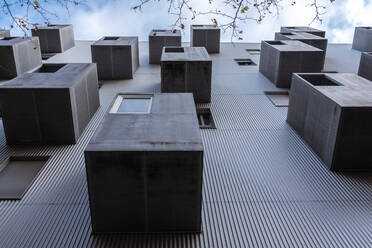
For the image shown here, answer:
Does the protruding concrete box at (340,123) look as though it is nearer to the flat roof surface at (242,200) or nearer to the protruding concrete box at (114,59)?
the flat roof surface at (242,200)

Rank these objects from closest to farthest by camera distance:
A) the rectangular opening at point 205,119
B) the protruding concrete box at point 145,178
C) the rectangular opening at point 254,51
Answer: the protruding concrete box at point 145,178 < the rectangular opening at point 205,119 < the rectangular opening at point 254,51

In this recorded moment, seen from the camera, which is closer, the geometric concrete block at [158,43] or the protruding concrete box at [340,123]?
the protruding concrete box at [340,123]

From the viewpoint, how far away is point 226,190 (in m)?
7.96

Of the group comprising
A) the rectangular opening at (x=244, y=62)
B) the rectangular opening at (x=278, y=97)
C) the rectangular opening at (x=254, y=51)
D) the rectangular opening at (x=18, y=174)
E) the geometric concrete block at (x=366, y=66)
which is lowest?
the rectangular opening at (x=18, y=174)

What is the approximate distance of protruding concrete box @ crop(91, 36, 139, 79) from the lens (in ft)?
55.9

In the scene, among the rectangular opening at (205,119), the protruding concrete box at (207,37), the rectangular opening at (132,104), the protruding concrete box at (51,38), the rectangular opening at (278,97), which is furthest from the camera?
the protruding concrete box at (207,37)

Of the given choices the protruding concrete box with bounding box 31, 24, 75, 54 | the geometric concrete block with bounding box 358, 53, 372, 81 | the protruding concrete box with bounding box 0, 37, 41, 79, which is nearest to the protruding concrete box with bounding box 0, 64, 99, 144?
the protruding concrete box with bounding box 0, 37, 41, 79

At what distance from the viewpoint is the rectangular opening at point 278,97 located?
13.8 metres

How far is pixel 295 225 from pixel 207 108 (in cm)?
701

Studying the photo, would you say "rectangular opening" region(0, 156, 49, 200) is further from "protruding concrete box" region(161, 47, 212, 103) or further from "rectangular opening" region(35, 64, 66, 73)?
"protruding concrete box" region(161, 47, 212, 103)

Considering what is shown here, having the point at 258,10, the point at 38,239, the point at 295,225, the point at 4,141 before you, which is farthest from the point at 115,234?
the point at 4,141

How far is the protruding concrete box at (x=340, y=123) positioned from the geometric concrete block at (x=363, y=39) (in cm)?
1568

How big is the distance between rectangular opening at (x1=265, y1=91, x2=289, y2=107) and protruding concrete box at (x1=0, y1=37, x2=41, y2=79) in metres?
11.4

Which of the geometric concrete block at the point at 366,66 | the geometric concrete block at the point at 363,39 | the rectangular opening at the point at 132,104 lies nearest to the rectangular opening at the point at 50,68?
the rectangular opening at the point at 132,104
